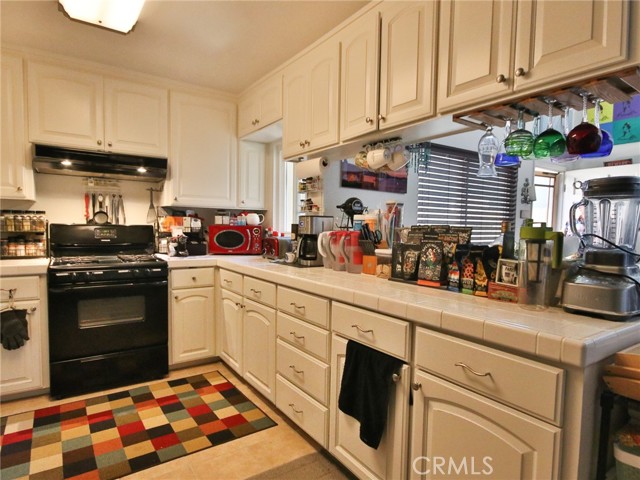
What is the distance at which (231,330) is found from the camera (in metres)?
2.68

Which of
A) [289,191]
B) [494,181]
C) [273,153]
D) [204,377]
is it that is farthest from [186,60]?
[494,181]

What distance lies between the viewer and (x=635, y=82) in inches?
47.8

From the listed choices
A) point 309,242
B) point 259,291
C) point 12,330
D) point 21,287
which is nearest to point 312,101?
point 309,242

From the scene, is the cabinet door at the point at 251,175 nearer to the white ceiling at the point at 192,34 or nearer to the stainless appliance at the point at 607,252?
the white ceiling at the point at 192,34

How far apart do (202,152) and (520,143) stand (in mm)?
2556

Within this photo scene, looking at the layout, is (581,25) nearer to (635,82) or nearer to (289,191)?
(635,82)

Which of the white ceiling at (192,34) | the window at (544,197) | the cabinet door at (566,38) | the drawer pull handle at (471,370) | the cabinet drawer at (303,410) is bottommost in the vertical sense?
the cabinet drawer at (303,410)

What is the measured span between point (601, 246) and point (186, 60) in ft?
8.99

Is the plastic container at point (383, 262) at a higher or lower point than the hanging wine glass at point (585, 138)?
lower

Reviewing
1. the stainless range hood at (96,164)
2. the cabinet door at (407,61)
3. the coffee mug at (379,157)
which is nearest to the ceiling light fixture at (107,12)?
the stainless range hood at (96,164)

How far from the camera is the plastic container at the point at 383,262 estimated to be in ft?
6.52

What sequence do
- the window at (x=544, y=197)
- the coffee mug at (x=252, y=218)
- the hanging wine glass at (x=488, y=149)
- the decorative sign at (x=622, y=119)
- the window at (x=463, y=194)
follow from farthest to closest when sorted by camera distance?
1. the window at (x=544, y=197)
2. the window at (x=463, y=194)
3. the coffee mug at (x=252, y=218)
4. the hanging wine glass at (x=488, y=149)
5. the decorative sign at (x=622, y=119)

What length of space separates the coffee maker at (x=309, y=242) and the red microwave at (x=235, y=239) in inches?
36.7

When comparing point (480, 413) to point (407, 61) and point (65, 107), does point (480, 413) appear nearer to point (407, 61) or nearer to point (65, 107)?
point (407, 61)
